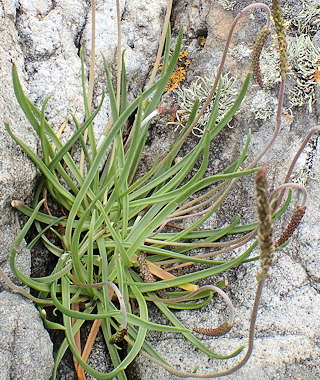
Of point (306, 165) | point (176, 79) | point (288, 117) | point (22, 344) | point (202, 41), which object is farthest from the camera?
point (202, 41)

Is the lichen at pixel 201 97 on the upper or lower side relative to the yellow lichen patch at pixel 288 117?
lower

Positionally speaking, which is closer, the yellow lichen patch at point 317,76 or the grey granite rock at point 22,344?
the grey granite rock at point 22,344

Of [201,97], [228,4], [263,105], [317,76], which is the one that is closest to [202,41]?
[228,4]

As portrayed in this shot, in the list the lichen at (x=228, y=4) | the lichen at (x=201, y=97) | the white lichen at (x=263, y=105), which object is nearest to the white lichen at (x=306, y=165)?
the white lichen at (x=263, y=105)

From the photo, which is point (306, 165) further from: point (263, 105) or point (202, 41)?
point (202, 41)

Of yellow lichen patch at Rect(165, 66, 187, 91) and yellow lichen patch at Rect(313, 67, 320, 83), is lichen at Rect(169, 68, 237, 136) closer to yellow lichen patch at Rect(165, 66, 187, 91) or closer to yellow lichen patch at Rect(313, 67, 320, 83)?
yellow lichen patch at Rect(165, 66, 187, 91)

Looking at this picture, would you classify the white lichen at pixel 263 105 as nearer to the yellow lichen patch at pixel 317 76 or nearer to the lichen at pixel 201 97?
the lichen at pixel 201 97

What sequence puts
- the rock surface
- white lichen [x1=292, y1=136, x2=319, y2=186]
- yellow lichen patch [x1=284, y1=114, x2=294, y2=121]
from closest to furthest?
the rock surface
white lichen [x1=292, y1=136, x2=319, y2=186]
yellow lichen patch [x1=284, y1=114, x2=294, y2=121]

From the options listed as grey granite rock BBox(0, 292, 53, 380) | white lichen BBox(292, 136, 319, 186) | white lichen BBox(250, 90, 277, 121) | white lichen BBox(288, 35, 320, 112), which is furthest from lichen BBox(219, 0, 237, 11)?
grey granite rock BBox(0, 292, 53, 380)
